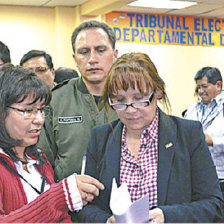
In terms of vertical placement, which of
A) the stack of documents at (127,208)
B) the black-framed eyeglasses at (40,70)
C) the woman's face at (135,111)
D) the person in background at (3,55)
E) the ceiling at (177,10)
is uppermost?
the ceiling at (177,10)

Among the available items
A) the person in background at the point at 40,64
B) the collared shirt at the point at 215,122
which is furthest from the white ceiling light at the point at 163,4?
the person in background at the point at 40,64

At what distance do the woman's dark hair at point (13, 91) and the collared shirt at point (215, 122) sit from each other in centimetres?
205

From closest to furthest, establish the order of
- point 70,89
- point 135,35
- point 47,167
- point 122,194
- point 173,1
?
point 122,194 < point 47,167 < point 70,89 < point 173,1 < point 135,35

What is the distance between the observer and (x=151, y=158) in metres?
1.56

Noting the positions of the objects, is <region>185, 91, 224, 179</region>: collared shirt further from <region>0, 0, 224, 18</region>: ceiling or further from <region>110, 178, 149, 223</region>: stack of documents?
<region>0, 0, 224, 18</region>: ceiling

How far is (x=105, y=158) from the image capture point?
1.60 meters

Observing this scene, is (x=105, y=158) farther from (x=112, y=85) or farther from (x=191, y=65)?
(x=191, y=65)

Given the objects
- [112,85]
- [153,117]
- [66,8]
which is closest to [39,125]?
[112,85]

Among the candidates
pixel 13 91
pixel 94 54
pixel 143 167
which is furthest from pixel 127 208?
pixel 94 54

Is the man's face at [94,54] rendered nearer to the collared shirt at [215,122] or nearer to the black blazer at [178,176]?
the black blazer at [178,176]

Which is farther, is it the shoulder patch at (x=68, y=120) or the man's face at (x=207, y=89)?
the man's face at (x=207, y=89)

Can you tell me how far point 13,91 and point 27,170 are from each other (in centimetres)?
33

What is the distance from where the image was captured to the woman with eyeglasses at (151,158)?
1.47 meters

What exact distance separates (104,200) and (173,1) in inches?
278
